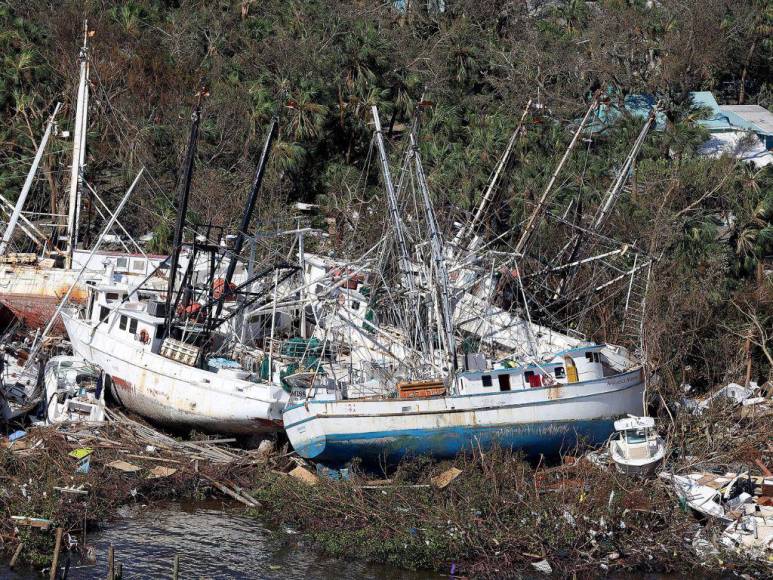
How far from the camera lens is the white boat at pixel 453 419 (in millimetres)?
31516

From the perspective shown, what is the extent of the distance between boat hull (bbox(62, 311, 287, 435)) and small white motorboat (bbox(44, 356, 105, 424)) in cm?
76

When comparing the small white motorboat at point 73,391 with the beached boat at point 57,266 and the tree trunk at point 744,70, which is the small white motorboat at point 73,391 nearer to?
the beached boat at point 57,266

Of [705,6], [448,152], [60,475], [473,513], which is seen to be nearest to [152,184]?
[448,152]

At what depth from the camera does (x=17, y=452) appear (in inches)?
1208

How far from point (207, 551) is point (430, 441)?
6.64m

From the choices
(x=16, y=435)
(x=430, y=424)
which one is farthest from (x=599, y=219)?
(x=16, y=435)

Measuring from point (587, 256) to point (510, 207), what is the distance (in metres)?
4.24

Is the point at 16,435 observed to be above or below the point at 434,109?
below

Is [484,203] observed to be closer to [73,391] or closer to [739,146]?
[73,391]

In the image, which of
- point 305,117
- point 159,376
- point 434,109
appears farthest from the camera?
point 434,109

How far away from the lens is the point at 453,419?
104 ft

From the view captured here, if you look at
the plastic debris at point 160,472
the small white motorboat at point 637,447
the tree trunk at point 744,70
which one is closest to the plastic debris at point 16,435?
the plastic debris at point 160,472

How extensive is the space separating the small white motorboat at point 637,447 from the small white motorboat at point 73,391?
1326 cm

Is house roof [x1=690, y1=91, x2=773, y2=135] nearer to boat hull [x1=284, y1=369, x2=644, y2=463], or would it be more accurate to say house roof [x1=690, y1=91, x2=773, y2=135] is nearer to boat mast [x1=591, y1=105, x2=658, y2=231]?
boat mast [x1=591, y1=105, x2=658, y2=231]
